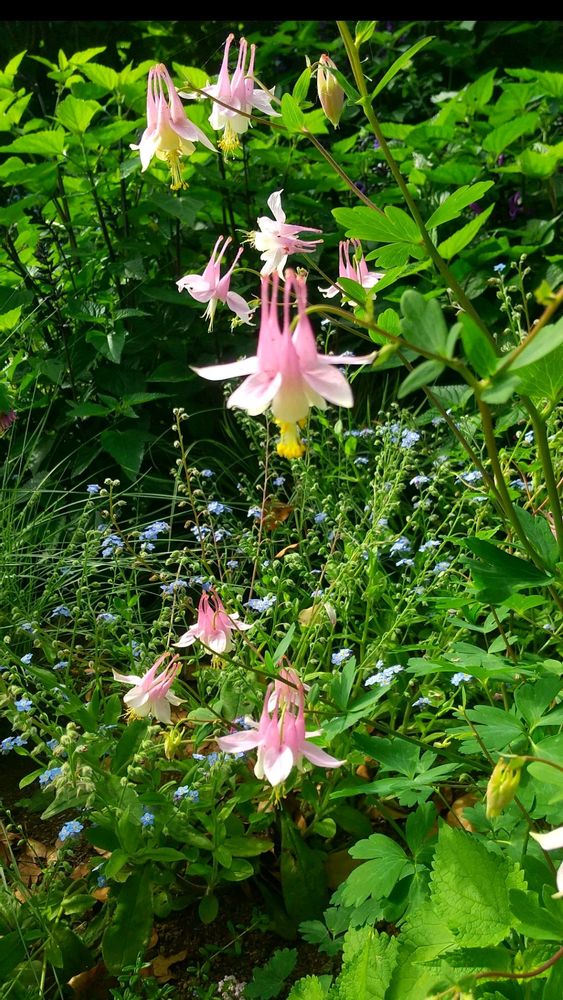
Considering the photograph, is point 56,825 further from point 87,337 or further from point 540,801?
point 87,337

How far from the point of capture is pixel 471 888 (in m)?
1.27

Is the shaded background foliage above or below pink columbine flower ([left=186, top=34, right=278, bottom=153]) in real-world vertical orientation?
below

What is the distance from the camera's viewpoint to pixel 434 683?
7.15 feet

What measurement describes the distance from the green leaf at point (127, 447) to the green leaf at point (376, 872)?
1.64 m

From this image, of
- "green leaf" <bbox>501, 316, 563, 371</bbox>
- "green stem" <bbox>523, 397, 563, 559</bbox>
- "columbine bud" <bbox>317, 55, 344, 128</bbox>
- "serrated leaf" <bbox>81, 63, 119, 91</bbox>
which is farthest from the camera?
"serrated leaf" <bbox>81, 63, 119, 91</bbox>

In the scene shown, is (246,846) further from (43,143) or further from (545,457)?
(43,143)

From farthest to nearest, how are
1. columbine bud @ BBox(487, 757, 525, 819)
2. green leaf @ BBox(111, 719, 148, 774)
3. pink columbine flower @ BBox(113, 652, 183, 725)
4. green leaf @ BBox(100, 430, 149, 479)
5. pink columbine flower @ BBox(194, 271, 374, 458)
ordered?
green leaf @ BBox(100, 430, 149, 479) → green leaf @ BBox(111, 719, 148, 774) → pink columbine flower @ BBox(113, 652, 183, 725) → columbine bud @ BBox(487, 757, 525, 819) → pink columbine flower @ BBox(194, 271, 374, 458)

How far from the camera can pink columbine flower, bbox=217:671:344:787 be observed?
126cm

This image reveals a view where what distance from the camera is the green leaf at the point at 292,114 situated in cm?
150

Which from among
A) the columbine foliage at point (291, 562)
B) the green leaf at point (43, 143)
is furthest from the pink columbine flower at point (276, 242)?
the green leaf at point (43, 143)

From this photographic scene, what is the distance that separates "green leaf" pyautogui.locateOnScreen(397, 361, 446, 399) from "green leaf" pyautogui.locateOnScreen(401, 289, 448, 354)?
15mm

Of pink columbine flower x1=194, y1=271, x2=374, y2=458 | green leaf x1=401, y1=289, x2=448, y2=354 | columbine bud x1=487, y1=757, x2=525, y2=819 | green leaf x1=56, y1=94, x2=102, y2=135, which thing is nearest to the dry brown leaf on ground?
columbine bud x1=487, y1=757, x2=525, y2=819

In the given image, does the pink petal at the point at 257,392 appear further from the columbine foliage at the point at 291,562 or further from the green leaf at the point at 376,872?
the green leaf at the point at 376,872

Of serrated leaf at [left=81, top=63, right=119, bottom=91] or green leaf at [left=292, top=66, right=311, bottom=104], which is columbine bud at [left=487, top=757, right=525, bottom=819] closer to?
green leaf at [left=292, top=66, right=311, bottom=104]
